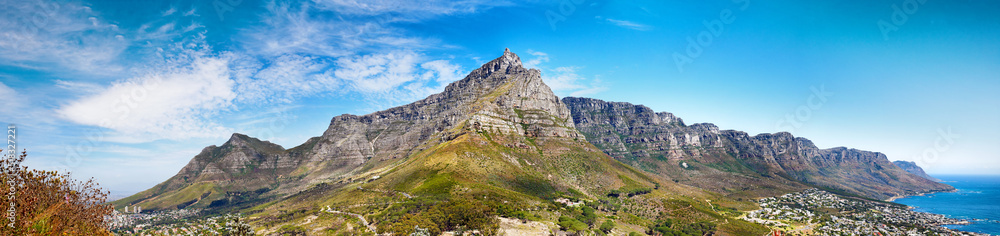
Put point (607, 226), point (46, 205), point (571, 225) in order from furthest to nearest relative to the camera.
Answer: point (607, 226) < point (571, 225) < point (46, 205)

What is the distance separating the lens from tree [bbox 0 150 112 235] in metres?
15.5

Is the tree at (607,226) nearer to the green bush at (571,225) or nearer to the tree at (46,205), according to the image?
the green bush at (571,225)

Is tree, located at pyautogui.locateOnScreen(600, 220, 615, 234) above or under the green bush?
under

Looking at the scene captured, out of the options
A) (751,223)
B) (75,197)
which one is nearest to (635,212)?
(751,223)

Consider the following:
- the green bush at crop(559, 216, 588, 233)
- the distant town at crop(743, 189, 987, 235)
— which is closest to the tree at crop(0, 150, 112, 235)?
the green bush at crop(559, 216, 588, 233)

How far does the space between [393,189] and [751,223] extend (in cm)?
14710

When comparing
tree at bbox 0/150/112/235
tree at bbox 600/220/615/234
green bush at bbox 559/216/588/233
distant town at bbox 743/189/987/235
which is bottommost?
distant town at bbox 743/189/987/235

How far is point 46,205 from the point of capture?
64.9ft

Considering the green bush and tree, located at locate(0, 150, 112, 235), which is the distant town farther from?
tree, located at locate(0, 150, 112, 235)

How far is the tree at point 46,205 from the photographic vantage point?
1546 centimetres

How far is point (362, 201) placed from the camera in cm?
14275

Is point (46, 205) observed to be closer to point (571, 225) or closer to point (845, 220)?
point (571, 225)

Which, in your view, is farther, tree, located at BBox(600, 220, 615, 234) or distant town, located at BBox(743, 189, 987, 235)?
distant town, located at BBox(743, 189, 987, 235)

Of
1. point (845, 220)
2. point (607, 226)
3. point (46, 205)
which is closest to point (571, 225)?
point (607, 226)
